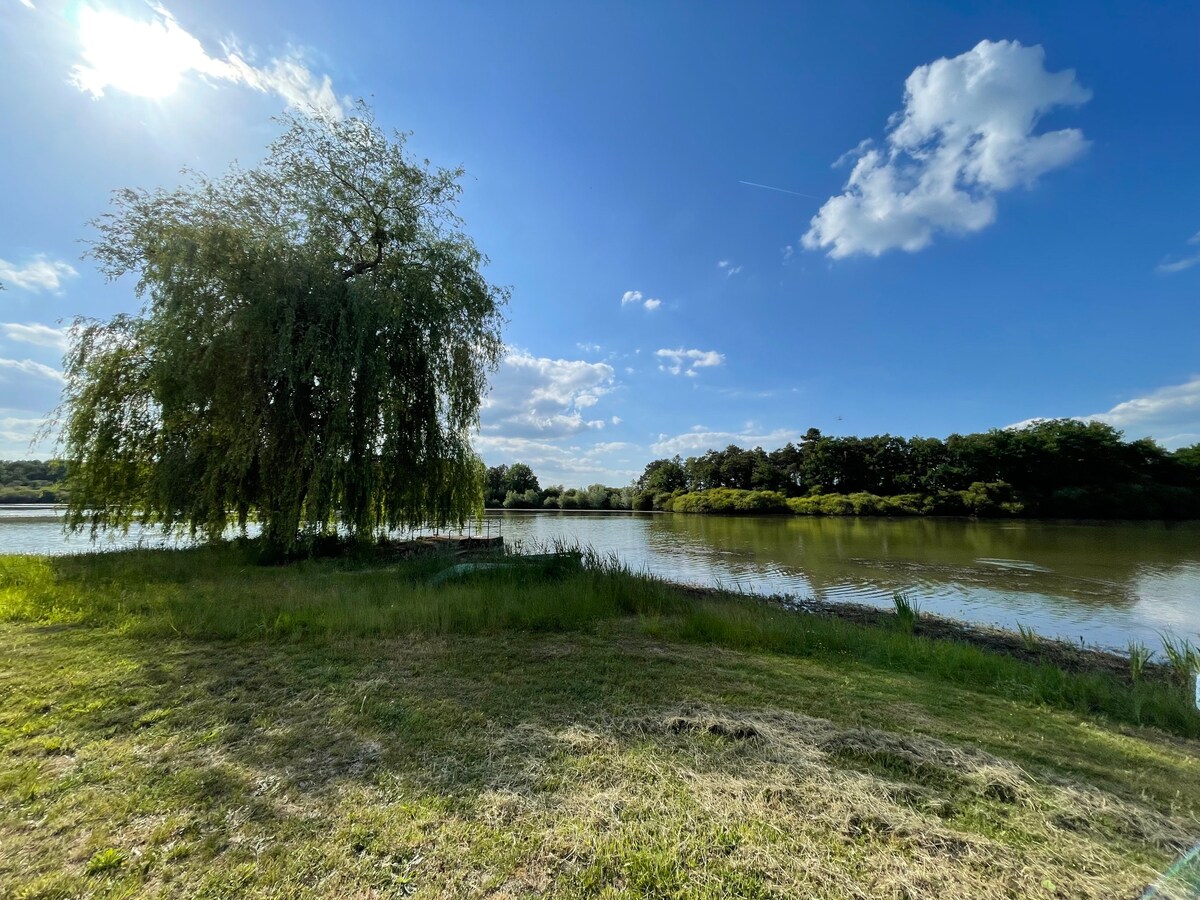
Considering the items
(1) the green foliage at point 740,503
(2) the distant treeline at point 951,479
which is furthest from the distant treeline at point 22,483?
(1) the green foliage at point 740,503

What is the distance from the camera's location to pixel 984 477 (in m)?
57.3

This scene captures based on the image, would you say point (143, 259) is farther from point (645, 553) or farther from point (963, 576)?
point (963, 576)

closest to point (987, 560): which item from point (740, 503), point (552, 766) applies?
point (552, 766)

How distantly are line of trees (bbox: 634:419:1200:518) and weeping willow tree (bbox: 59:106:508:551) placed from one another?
55.1m

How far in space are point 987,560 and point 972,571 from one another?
3633 millimetres

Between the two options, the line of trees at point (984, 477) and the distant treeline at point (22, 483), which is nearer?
the distant treeline at point (22, 483)

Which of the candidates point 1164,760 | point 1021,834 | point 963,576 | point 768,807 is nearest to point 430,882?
point 768,807

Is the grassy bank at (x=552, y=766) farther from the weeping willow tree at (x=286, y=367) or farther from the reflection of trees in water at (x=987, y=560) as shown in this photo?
the reflection of trees in water at (x=987, y=560)

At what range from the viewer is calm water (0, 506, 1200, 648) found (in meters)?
11.1

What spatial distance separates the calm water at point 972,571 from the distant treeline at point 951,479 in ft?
88.3

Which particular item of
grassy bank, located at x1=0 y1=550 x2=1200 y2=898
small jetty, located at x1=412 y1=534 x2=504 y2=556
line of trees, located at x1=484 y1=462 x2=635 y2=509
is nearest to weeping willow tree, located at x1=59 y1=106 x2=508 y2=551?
small jetty, located at x1=412 y1=534 x2=504 y2=556

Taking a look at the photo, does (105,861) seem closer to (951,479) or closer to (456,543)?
(456,543)

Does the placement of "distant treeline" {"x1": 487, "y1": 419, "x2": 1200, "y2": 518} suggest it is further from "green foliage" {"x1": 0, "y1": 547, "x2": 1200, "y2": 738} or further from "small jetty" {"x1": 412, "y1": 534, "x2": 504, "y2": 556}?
"green foliage" {"x1": 0, "y1": 547, "x2": 1200, "y2": 738}

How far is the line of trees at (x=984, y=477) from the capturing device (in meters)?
50.7
